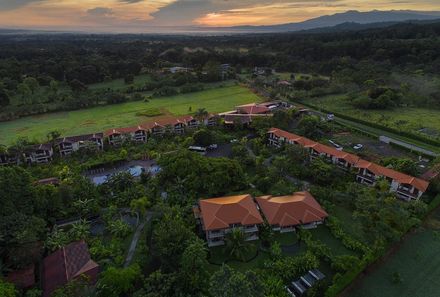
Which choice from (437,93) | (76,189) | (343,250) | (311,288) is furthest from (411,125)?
(76,189)

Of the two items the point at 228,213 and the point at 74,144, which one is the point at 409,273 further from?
the point at 74,144

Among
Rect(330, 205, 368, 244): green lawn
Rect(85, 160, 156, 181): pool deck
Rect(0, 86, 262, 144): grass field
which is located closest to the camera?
Rect(330, 205, 368, 244): green lawn

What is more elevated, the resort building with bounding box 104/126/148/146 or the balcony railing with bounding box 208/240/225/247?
the resort building with bounding box 104/126/148/146

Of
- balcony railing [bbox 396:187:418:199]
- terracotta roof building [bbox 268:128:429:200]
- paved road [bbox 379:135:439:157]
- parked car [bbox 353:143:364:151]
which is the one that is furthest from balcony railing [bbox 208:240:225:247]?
paved road [bbox 379:135:439:157]

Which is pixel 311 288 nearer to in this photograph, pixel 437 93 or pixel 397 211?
pixel 397 211

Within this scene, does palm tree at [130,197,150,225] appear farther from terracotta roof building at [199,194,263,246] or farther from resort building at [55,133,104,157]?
resort building at [55,133,104,157]

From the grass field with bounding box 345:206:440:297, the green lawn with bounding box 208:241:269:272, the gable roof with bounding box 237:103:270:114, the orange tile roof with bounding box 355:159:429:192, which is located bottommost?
the grass field with bounding box 345:206:440:297
